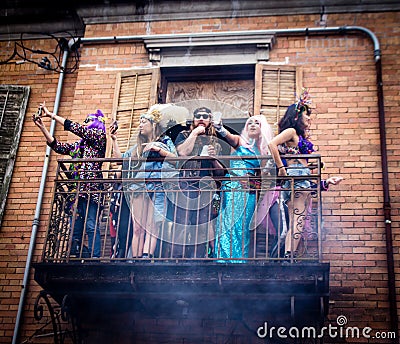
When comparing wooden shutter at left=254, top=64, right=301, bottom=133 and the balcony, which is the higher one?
wooden shutter at left=254, top=64, right=301, bottom=133

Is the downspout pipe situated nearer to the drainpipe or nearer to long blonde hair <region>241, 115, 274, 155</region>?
the drainpipe

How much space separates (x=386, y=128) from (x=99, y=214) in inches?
154

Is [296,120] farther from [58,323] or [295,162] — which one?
[58,323]

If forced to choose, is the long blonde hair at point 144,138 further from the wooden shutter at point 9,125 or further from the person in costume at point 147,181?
the wooden shutter at point 9,125

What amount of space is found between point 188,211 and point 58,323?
2.13m

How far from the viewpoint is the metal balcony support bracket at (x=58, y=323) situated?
844 centimetres

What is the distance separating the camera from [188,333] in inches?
343

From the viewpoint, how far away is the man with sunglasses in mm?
8391

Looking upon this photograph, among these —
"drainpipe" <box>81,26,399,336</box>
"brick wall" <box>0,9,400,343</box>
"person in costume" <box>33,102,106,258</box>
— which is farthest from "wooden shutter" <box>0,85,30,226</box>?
"person in costume" <box>33,102,106,258</box>

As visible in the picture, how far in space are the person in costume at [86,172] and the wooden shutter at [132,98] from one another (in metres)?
0.96

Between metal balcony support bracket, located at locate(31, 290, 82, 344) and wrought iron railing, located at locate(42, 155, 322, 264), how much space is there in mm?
634

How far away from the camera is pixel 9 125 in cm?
1061

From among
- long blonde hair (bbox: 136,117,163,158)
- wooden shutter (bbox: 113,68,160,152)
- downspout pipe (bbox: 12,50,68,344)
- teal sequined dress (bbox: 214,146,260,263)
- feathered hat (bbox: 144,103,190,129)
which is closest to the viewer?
teal sequined dress (bbox: 214,146,260,263)

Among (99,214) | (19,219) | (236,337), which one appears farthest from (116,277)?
(19,219)
